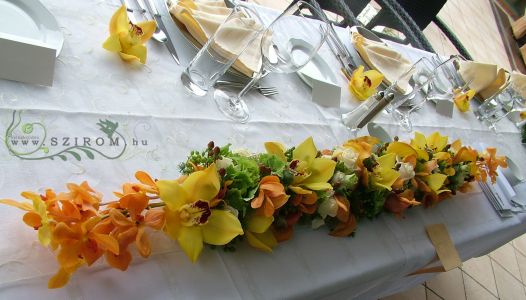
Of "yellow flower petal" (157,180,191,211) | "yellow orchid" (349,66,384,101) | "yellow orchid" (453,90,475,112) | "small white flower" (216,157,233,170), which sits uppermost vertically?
"yellow orchid" (453,90,475,112)

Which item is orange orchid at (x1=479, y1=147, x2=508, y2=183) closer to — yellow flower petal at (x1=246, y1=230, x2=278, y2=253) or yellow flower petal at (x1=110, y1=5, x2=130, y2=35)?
yellow flower petal at (x1=246, y1=230, x2=278, y2=253)

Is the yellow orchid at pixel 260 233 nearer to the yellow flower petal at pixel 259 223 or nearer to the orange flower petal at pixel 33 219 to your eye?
the yellow flower petal at pixel 259 223

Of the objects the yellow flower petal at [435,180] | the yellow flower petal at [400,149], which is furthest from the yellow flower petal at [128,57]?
the yellow flower petal at [435,180]

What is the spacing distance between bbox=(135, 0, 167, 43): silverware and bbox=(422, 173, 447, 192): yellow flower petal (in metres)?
0.70

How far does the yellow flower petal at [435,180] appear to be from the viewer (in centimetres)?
100

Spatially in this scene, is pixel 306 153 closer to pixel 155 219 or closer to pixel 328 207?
pixel 328 207

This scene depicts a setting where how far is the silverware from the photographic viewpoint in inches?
35.5

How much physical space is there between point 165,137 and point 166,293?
0.99 feet

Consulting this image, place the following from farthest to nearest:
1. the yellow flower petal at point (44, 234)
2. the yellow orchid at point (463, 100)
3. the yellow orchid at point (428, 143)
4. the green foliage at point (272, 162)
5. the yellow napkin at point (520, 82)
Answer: the yellow napkin at point (520, 82), the yellow orchid at point (463, 100), the yellow orchid at point (428, 143), the green foliage at point (272, 162), the yellow flower petal at point (44, 234)

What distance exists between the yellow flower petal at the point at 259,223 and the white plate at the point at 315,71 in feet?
1.87

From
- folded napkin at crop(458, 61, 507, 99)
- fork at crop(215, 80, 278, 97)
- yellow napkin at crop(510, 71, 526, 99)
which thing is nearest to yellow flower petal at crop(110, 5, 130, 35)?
fork at crop(215, 80, 278, 97)

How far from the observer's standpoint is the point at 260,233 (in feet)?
2.26

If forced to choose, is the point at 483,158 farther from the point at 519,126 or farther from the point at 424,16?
the point at 424,16

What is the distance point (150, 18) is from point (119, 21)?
0.15 meters
